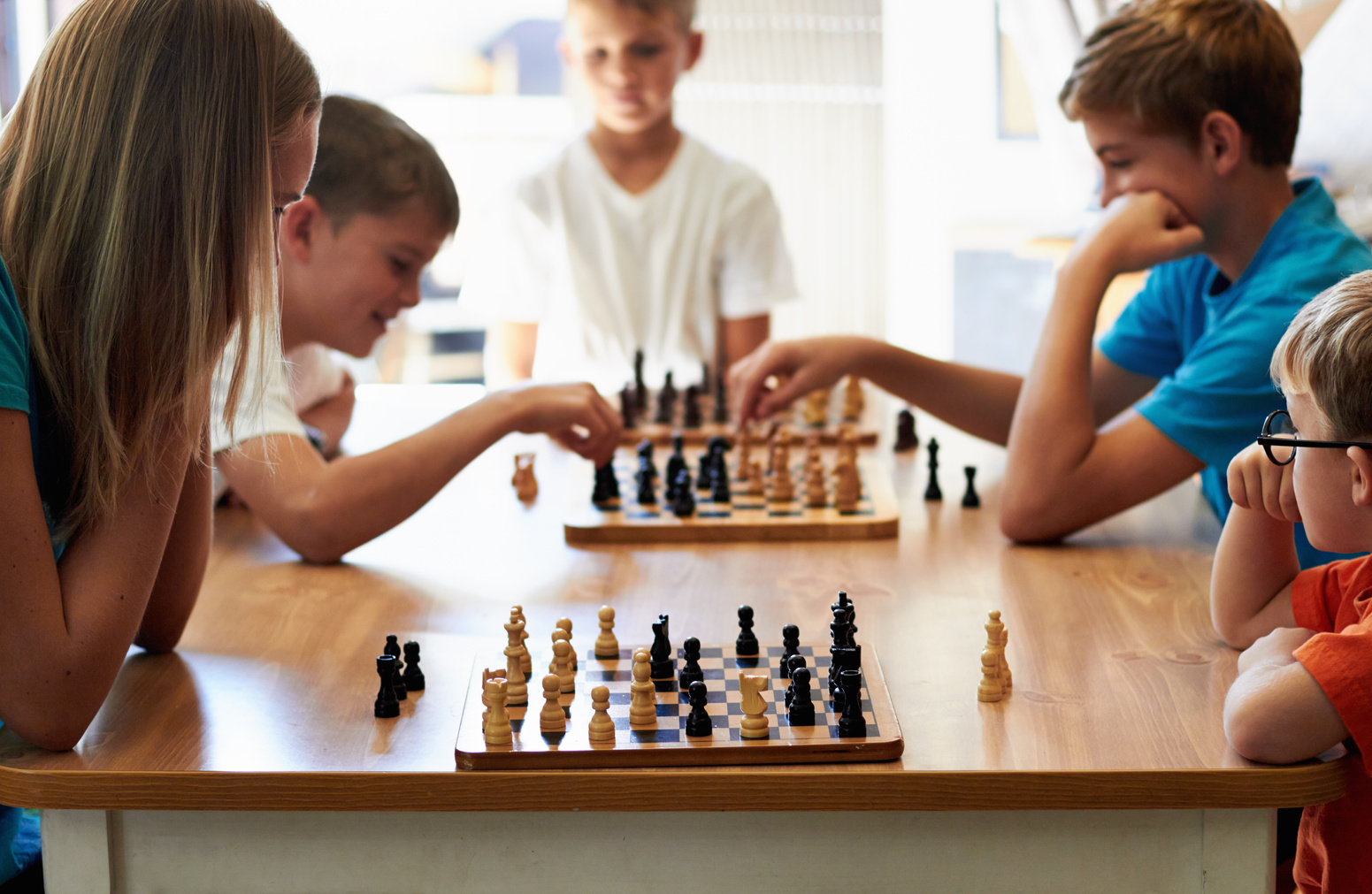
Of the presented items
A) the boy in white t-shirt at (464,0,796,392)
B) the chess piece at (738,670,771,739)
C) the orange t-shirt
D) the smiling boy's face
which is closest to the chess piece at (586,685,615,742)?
the chess piece at (738,670,771,739)

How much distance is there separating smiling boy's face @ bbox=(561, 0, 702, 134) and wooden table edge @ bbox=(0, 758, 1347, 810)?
199 cm

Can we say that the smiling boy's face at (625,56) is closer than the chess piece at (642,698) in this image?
No

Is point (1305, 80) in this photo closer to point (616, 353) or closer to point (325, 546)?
point (616, 353)

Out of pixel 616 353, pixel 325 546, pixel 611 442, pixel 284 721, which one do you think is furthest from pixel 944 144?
pixel 284 721

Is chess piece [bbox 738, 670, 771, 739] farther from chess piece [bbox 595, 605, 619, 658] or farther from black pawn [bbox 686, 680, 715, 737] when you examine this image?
chess piece [bbox 595, 605, 619, 658]

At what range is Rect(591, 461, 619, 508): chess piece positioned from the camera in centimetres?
167

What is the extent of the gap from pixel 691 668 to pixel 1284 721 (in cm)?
48

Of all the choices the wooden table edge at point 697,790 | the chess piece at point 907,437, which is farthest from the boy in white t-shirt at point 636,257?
the wooden table edge at point 697,790

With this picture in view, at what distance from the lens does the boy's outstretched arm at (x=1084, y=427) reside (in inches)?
60.1

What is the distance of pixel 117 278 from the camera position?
3.35 ft

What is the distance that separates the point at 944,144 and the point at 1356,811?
4.87 meters

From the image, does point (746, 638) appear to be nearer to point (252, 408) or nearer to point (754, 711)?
point (754, 711)

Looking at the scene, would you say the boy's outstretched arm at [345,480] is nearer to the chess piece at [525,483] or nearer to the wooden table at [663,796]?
the chess piece at [525,483]

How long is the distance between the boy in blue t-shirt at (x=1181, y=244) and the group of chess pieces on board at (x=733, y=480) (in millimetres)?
223
